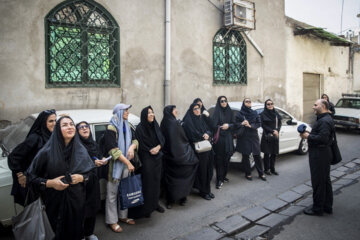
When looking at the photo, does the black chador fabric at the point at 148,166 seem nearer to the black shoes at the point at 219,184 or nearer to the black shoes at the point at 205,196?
the black shoes at the point at 205,196

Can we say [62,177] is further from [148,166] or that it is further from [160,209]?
[160,209]

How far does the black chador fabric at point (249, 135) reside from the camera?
241 inches

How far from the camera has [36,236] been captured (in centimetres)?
274

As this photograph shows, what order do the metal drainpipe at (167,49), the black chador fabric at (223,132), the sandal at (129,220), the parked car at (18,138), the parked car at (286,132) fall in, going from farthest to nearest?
the metal drainpipe at (167,49), the parked car at (286,132), the black chador fabric at (223,132), the sandal at (129,220), the parked car at (18,138)

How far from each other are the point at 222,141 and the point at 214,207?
4.58 feet

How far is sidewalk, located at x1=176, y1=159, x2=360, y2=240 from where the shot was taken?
13.0 feet

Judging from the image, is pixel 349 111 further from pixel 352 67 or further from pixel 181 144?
pixel 181 144

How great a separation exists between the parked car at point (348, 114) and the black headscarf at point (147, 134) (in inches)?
390

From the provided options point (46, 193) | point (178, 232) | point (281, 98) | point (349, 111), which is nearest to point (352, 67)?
point (349, 111)

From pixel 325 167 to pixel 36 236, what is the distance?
405 centimetres

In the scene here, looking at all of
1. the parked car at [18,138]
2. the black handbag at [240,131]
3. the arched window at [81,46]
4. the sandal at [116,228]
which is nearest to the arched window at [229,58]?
the black handbag at [240,131]

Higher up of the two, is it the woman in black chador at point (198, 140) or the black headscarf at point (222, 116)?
the black headscarf at point (222, 116)

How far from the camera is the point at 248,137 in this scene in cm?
614

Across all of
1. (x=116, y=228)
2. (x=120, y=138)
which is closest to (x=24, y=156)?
(x=120, y=138)
